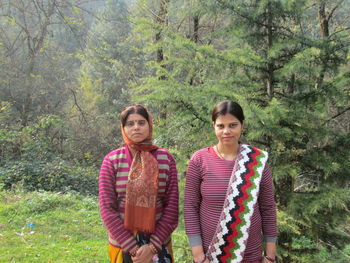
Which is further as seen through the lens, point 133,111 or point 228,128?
point 133,111

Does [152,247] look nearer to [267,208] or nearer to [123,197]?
[123,197]

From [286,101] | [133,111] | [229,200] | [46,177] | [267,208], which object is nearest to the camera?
[229,200]

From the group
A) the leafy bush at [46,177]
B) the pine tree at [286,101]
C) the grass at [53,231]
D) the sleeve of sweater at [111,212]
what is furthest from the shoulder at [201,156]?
the leafy bush at [46,177]

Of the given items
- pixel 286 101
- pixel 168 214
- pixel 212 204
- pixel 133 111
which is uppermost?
pixel 286 101

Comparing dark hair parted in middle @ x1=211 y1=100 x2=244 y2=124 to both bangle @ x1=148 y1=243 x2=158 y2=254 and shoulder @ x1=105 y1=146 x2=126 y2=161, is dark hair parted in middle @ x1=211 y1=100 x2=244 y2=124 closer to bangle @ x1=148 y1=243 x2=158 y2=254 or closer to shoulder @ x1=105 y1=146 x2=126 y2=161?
shoulder @ x1=105 y1=146 x2=126 y2=161

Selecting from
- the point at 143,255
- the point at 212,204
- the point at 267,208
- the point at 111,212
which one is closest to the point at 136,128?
the point at 111,212

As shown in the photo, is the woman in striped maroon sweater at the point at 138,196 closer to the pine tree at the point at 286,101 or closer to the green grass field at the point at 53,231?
the pine tree at the point at 286,101

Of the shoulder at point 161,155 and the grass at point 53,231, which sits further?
the grass at point 53,231

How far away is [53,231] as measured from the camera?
17.5 ft

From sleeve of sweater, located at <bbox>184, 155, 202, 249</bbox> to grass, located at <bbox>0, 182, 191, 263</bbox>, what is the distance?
142cm

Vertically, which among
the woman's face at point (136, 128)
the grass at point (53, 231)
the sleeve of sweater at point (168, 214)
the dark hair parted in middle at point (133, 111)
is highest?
the dark hair parted in middle at point (133, 111)

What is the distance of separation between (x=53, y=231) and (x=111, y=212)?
3.84 metres

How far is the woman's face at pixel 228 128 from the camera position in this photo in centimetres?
203

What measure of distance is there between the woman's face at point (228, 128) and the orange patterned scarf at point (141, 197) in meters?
0.51
